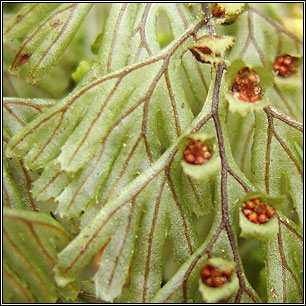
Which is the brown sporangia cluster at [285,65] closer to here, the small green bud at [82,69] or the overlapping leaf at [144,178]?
the overlapping leaf at [144,178]

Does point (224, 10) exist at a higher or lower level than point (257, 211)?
higher

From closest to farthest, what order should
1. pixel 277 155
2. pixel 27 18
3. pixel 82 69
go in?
pixel 277 155 → pixel 27 18 → pixel 82 69

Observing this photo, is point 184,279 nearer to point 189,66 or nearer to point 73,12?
point 189,66

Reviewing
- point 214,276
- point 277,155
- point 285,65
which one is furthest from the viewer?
point 285,65

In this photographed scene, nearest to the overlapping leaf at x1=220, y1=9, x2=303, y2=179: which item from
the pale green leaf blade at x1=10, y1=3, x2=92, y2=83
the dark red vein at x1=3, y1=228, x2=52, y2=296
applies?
the pale green leaf blade at x1=10, y1=3, x2=92, y2=83

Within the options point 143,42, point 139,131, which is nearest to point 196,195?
point 139,131

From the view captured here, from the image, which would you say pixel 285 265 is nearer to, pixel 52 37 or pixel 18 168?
pixel 18 168

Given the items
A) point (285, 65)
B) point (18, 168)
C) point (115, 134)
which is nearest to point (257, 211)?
point (115, 134)
